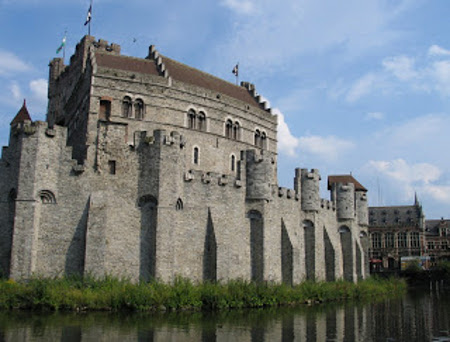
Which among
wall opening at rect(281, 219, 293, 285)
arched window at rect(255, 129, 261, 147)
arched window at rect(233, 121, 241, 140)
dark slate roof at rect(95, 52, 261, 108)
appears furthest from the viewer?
arched window at rect(255, 129, 261, 147)

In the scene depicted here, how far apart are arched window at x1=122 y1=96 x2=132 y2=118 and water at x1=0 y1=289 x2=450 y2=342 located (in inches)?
730

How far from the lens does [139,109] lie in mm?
37594

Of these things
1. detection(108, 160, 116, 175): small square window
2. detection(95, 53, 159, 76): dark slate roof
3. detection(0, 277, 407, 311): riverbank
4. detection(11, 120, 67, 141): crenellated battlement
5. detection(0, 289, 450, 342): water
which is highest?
detection(95, 53, 159, 76): dark slate roof

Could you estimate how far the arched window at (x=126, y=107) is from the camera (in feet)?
121

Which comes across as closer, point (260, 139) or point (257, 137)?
point (257, 137)

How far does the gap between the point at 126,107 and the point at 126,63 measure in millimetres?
4617

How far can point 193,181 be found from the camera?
28.6 metres

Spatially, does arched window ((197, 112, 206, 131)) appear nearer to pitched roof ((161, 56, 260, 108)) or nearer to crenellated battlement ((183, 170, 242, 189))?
pitched roof ((161, 56, 260, 108))

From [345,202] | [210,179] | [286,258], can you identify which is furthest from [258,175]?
[345,202]

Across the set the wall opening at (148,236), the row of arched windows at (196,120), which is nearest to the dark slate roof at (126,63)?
the row of arched windows at (196,120)

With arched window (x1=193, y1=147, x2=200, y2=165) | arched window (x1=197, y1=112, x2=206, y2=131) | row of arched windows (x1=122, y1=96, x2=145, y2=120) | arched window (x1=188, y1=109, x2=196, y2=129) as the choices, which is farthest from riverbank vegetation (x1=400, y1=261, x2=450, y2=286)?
row of arched windows (x1=122, y1=96, x2=145, y2=120)

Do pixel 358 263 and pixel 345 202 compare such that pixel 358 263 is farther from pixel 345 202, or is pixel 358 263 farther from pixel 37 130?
pixel 37 130

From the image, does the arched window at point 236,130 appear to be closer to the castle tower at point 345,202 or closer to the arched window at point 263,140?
the arched window at point 263,140

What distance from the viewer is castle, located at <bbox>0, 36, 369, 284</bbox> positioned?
24719 mm
